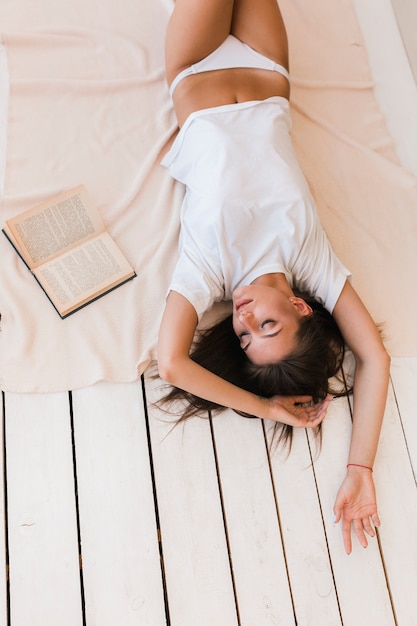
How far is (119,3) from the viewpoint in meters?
1.88

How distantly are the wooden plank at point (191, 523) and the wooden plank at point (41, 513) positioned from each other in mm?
220

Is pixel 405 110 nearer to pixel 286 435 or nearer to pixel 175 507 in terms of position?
pixel 286 435

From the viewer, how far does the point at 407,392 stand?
1.61m

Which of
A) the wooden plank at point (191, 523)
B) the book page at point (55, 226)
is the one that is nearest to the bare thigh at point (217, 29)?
the book page at point (55, 226)

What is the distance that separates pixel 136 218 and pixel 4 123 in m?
0.47

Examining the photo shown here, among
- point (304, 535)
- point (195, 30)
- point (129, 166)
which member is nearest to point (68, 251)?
point (129, 166)

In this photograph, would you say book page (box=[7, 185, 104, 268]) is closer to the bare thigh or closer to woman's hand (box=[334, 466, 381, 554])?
the bare thigh

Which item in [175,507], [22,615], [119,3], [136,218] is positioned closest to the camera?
[22,615]

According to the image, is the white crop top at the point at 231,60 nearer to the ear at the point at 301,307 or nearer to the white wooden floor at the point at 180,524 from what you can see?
the ear at the point at 301,307

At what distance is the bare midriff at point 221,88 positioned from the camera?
165 cm

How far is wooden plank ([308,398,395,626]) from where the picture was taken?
1.43 meters

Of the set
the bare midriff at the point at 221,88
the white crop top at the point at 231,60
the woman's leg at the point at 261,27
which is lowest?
the bare midriff at the point at 221,88

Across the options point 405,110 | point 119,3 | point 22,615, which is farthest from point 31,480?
point 405,110

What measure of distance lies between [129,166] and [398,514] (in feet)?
3.93
